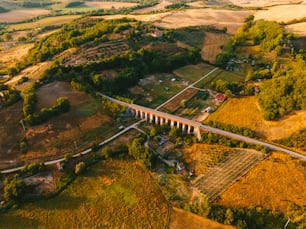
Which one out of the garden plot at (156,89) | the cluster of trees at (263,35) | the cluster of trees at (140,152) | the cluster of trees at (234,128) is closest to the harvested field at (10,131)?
the cluster of trees at (140,152)

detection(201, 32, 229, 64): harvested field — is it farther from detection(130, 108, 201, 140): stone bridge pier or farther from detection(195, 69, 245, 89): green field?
detection(130, 108, 201, 140): stone bridge pier

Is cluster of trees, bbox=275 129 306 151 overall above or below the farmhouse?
below

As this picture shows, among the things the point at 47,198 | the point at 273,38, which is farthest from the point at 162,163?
the point at 273,38

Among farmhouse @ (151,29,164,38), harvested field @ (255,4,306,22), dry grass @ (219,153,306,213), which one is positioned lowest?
dry grass @ (219,153,306,213)

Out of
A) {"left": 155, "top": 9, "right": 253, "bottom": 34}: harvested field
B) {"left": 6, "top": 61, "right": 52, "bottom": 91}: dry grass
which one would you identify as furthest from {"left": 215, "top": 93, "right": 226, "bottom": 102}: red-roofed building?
{"left": 155, "top": 9, "right": 253, "bottom": 34}: harvested field

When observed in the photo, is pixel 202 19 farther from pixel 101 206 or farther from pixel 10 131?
Answer: pixel 101 206

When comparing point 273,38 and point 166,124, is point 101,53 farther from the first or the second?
point 273,38

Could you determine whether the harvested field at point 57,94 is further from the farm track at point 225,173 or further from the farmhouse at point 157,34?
the farmhouse at point 157,34
